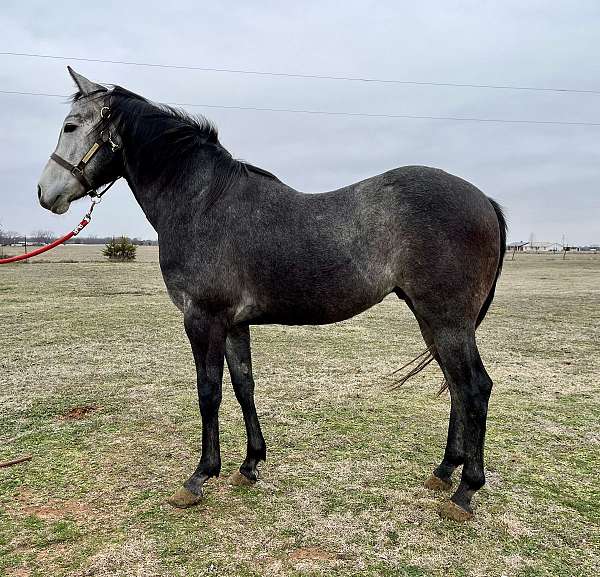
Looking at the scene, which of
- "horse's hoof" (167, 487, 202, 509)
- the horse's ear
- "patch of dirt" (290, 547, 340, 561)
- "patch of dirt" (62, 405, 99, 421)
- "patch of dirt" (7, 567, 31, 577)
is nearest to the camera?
"patch of dirt" (7, 567, 31, 577)

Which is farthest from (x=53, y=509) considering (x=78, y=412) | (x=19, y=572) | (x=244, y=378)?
(x=78, y=412)

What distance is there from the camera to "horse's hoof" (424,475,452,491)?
370 cm

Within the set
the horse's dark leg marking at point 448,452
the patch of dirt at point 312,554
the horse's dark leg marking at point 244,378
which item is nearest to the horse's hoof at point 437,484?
the horse's dark leg marking at point 448,452

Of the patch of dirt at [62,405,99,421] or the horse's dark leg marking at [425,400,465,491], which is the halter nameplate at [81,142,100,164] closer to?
the patch of dirt at [62,405,99,421]

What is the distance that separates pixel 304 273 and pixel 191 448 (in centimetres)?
226

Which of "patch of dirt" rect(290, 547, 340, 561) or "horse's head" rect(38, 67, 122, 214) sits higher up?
"horse's head" rect(38, 67, 122, 214)

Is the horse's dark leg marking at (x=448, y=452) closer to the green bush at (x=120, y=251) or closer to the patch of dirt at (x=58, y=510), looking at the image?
the patch of dirt at (x=58, y=510)

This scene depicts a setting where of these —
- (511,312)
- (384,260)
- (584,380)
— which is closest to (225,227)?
(384,260)

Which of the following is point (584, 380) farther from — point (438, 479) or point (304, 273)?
point (304, 273)

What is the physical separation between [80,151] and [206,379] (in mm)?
2040

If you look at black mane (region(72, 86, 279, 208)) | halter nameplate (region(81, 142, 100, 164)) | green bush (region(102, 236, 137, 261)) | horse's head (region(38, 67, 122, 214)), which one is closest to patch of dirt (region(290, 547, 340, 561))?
black mane (region(72, 86, 279, 208))

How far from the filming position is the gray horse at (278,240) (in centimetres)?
332

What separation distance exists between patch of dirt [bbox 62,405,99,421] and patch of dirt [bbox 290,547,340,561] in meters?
3.32

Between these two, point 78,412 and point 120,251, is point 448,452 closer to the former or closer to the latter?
point 78,412
